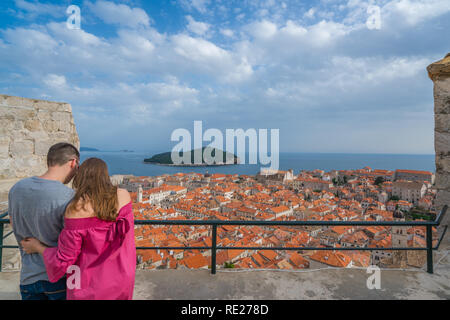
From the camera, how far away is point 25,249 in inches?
48.9

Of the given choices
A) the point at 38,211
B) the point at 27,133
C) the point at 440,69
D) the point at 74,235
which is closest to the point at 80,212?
the point at 74,235

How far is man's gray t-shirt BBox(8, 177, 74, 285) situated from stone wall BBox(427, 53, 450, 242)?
3411mm

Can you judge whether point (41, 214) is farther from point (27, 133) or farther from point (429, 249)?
point (429, 249)

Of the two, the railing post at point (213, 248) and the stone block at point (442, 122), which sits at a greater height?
the stone block at point (442, 122)

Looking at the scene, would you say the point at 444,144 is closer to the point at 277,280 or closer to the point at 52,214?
the point at 277,280

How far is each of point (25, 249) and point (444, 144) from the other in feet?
12.1

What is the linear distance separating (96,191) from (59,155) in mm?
351

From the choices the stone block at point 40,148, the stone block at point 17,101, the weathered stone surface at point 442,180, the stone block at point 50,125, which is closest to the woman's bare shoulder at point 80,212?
the stone block at point 40,148

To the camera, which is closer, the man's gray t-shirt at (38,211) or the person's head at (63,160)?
the man's gray t-shirt at (38,211)

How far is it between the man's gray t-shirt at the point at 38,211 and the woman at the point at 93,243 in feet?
0.17

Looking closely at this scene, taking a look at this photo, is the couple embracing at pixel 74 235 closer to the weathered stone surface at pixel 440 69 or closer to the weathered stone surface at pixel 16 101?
the weathered stone surface at pixel 16 101

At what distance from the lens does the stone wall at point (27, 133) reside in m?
3.02
